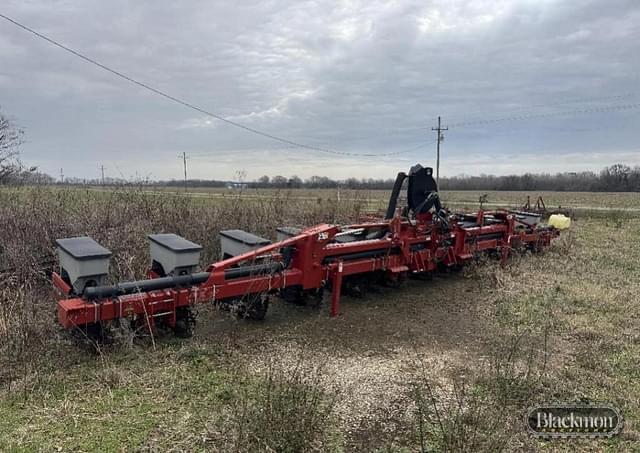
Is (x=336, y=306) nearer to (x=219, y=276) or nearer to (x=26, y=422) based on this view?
(x=219, y=276)

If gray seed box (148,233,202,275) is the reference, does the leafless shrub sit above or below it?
below

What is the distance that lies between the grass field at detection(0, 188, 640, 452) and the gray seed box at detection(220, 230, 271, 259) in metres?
0.77

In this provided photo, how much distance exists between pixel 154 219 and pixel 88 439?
5653 mm

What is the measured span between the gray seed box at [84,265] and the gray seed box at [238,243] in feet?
4.69

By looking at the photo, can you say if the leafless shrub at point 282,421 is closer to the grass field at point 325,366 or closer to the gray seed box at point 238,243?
the grass field at point 325,366

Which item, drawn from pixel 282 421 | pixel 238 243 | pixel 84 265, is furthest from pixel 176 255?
pixel 282 421

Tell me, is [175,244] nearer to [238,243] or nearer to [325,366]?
[238,243]

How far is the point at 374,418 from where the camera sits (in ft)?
10.0

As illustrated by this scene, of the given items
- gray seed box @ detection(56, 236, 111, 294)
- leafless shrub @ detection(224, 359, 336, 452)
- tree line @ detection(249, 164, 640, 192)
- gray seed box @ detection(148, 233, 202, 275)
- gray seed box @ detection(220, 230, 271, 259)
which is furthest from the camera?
tree line @ detection(249, 164, 640, 192)

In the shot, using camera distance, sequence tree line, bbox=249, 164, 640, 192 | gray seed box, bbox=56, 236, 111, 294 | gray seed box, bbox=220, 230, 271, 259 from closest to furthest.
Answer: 1. gray seed box, bbox=56, 236, 111, 294
2. gray seed box, bbox=220, 230, 271, 259
3. tree line, bbox=249, 164, 640, 192

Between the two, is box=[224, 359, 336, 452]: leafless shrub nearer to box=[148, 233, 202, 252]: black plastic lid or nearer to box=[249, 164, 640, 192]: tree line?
box=[148, 233, 202, 252]: black plastic lid

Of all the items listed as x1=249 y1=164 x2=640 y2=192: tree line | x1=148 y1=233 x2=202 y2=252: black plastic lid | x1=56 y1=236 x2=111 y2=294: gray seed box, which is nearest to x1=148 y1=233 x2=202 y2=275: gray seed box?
x1=148 y1=233 x2=202 y2=252: black plastic lid

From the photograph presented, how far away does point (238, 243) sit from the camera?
4945 millimetres

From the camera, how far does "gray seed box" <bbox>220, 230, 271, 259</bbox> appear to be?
480 cm
